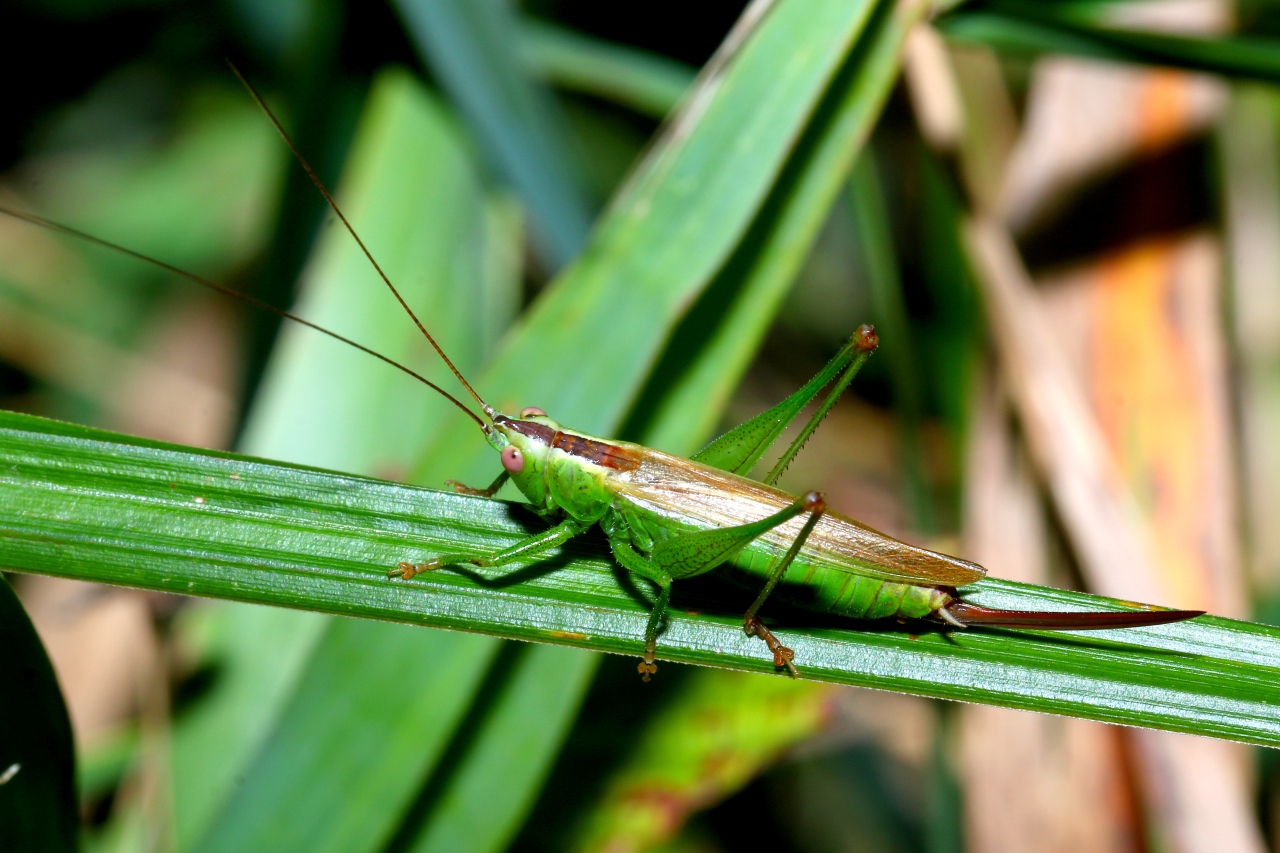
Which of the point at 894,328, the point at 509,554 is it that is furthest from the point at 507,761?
the point at 894,328

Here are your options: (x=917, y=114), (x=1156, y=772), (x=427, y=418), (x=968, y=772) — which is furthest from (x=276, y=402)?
(x=1156, y=772)

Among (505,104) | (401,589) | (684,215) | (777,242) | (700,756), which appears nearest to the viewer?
(401,589)

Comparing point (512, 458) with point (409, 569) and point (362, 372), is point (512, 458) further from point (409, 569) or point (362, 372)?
point (362, 372)

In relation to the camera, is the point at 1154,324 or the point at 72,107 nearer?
the point at 1154,324

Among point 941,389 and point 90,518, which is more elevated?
point 941,389

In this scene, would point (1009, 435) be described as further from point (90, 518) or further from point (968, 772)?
point (90, 518)

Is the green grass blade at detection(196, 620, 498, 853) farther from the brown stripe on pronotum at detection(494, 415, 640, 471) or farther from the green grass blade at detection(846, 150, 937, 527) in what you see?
the green grass blade at detection(846, 150, 937, 527)

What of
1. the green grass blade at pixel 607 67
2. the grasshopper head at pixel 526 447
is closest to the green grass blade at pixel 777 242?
the grasshopper head at pixel 526 447
